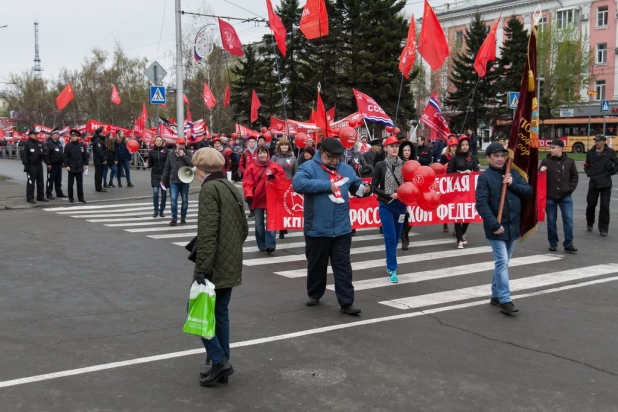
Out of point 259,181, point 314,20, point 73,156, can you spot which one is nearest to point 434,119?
point 314,20

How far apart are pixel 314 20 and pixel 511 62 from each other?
4231cm

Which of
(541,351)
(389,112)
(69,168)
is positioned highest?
(389,112)

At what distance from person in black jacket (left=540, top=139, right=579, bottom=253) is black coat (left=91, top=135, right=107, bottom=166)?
47.9 feet

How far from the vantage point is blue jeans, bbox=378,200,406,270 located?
29.0 ft

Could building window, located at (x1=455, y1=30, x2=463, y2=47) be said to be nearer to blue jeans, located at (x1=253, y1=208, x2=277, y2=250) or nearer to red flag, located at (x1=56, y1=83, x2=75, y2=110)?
red flag, located at (x1=56, y1=83, x2=75, y2=110)

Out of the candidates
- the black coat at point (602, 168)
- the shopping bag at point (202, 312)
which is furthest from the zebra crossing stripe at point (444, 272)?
the shopping bag at point (202, 312)

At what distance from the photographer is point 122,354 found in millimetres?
5797

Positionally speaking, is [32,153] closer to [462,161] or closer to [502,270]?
[462,161]

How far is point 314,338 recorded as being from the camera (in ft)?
20.7

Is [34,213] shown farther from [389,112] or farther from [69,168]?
[389,112]

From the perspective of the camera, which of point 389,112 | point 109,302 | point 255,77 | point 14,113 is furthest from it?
point 14,113

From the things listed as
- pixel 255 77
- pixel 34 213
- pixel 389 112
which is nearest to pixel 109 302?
pixel 34 213

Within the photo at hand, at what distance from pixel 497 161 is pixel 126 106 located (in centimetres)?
5809

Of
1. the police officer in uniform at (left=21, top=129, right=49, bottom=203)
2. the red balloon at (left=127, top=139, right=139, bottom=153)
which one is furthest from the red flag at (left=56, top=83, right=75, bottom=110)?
the police officer in uniform at (left=21, top=129, right=49, bottom=203)
